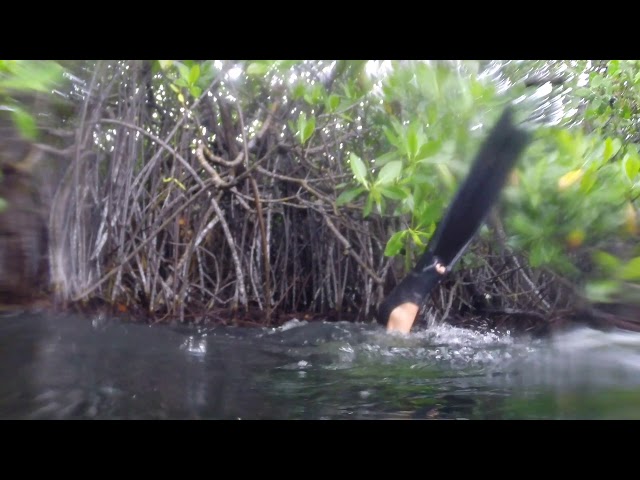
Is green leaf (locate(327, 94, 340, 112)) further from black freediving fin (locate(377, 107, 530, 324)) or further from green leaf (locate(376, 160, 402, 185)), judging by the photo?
black freediving fin (locate(377, 107, 530, 324))

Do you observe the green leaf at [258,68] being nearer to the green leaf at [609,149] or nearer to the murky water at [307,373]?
the murky water at [307,373]

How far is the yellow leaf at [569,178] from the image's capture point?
4.91ft

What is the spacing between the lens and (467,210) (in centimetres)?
154

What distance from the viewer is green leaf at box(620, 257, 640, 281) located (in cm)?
136

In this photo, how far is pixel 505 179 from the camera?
1474mm

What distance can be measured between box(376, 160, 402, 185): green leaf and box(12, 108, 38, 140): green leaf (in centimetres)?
90

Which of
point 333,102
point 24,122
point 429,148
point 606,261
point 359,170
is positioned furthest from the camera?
point 333,102

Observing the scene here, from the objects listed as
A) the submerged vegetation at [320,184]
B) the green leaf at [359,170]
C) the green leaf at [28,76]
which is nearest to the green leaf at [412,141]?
the submerged vegetation at [320,184]

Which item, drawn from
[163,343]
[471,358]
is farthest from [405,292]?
[163,343]

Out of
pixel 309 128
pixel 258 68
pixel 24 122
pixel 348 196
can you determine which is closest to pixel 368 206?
pixel 348 196

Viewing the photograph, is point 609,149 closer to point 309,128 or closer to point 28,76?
point 309,128

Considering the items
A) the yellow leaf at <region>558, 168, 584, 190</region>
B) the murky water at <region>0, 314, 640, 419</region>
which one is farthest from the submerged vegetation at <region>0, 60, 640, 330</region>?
the murky water at <region>0, 314, 640, 419</region>

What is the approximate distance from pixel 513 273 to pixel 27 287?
1.43m

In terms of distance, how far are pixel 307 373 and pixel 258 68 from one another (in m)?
0.89
